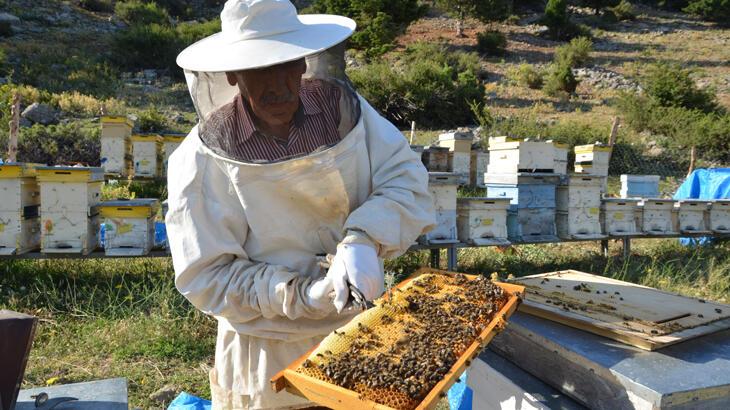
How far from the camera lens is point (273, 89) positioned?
5.34ft

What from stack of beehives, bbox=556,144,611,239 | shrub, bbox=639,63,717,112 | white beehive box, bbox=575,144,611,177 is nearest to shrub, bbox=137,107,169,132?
white beehive box, bbox=575,144,611,177

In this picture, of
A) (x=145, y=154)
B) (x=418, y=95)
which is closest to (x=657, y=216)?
(x=145, y=154)

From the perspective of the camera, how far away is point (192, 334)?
4.17 metres

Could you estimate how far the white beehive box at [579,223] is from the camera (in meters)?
6.37

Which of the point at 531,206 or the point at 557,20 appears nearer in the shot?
the point at 531,206

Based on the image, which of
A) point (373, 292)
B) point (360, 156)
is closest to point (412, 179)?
point (360, 156)

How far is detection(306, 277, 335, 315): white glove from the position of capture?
160cm

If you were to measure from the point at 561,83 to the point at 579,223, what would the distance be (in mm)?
16849

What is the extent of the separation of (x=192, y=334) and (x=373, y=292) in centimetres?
303

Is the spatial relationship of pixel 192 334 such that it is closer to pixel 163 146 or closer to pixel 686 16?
pixel 163 146

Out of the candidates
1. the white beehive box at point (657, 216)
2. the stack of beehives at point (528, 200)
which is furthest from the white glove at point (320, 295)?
the white beehive box at point (657, 216)

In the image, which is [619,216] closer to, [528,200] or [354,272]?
[528,200]

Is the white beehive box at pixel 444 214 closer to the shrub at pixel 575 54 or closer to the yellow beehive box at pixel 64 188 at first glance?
the yellow beehive box at pixel 64 188

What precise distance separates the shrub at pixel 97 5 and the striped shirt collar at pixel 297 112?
33.3m
